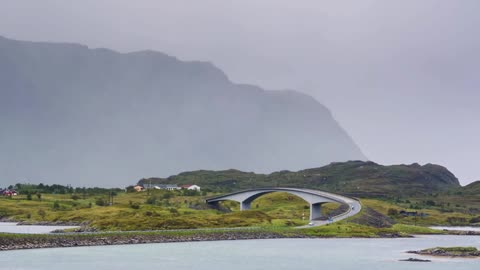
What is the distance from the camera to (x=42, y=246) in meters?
91.2

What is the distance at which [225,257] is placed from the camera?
86.4 m

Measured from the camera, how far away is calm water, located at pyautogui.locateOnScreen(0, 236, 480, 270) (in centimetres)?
7644

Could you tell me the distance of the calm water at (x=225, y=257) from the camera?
76.4 metres

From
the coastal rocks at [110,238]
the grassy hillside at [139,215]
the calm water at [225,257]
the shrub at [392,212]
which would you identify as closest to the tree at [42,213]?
the grassy hillside at [139,215]

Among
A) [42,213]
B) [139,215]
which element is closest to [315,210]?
[139,215]

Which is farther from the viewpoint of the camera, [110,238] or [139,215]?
[139,215]

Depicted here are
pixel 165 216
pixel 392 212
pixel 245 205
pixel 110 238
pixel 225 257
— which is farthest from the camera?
pixel 245 205

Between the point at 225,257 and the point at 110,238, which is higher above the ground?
the point at 110,238

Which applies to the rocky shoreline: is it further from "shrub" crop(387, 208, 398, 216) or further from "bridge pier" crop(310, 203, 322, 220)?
"shrub" crop(387, 208, 398, 216)

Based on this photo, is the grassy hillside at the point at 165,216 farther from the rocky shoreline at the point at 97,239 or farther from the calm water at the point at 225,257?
the calm water at the point at 225,257

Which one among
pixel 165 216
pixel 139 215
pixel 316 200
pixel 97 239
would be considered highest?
pixel 316 200

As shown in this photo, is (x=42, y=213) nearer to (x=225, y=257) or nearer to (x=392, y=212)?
(x=225, y=257)

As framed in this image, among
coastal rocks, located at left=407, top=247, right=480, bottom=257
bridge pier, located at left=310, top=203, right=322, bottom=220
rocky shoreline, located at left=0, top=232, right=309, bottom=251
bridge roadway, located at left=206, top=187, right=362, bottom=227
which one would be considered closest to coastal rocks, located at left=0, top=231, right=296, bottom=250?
rocky shoreline, located at left=0, top=232, right=309, bottom=251

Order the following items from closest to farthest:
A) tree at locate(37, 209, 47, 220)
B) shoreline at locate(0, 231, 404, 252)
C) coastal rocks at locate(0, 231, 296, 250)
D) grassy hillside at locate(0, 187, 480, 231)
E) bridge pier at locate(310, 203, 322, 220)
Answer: coastal rocks at locate(0, 231, 296, 250) → shoreline at locate(0, 231, 404, 252) → grassy hillside at locate(0, 187, 480, 231) → tree at locate(37, 209, 47, 220) → bridge pier at locate(310, 203, 322, 220)
